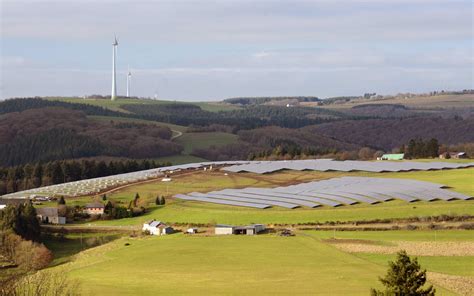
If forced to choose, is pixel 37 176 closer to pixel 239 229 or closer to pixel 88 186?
pixel 88 186

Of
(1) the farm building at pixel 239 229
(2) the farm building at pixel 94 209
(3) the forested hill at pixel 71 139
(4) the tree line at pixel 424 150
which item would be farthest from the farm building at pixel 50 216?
(3) the forested hill at pixel 71 139

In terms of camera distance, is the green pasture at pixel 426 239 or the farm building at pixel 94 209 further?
the farm building at pixel 94 209

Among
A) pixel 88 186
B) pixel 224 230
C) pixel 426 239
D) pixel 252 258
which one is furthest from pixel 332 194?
pixel 88 186

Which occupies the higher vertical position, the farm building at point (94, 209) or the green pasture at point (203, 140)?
the green pasture at point (203, 140)

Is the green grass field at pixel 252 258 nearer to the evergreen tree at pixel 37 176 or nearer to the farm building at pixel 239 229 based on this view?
the farm building at pixel 239 229

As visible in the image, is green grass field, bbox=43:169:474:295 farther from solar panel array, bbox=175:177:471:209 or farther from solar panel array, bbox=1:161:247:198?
solar panel array, bbox=1:161:247:198

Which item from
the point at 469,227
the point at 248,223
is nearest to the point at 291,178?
the point at 248,223

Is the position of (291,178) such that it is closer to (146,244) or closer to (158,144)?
(146,244)
